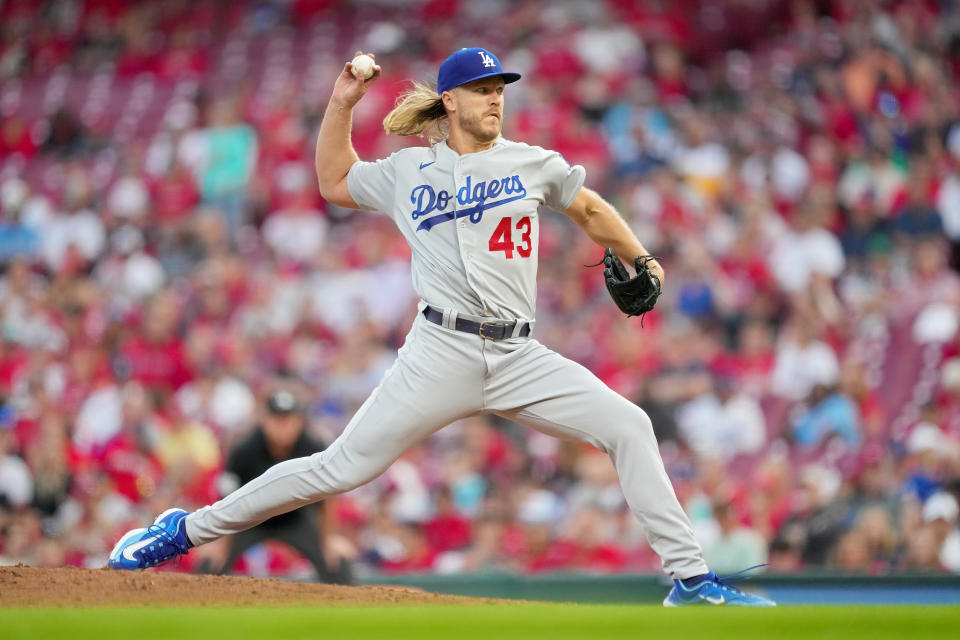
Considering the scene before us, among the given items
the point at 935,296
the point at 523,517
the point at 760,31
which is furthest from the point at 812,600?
the point at 760,31

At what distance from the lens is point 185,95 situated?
15.0 metres

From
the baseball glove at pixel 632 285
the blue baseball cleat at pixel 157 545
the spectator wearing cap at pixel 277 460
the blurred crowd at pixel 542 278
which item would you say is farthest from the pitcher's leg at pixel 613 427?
the blurred crowd at pixel 542 278

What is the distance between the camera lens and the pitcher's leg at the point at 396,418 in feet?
15.6

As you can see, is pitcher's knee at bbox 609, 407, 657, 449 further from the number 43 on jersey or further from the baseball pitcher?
the number 43 on jersey

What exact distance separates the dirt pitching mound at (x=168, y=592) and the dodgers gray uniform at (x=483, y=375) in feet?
1.13

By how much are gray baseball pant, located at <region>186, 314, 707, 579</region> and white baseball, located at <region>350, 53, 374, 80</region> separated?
1.01 meters

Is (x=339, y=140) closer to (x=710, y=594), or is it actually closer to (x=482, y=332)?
(x=482, y=332)

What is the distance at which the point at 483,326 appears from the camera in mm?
4793

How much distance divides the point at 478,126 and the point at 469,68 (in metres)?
0.22

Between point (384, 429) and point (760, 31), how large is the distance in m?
10.0

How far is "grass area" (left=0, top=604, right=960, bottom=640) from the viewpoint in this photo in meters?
3.66

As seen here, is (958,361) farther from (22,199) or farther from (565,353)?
(22,199)

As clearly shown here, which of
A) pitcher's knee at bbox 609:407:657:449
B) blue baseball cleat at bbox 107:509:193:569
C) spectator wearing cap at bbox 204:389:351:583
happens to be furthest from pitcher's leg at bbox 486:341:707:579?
spectator wearing cap at bbox 204:389:351:583

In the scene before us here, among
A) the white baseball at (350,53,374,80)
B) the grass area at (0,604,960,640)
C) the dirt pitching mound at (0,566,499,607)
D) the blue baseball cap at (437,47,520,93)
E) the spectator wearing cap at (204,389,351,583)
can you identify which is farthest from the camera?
the spectator wearing cap at (204,389,351,583)
